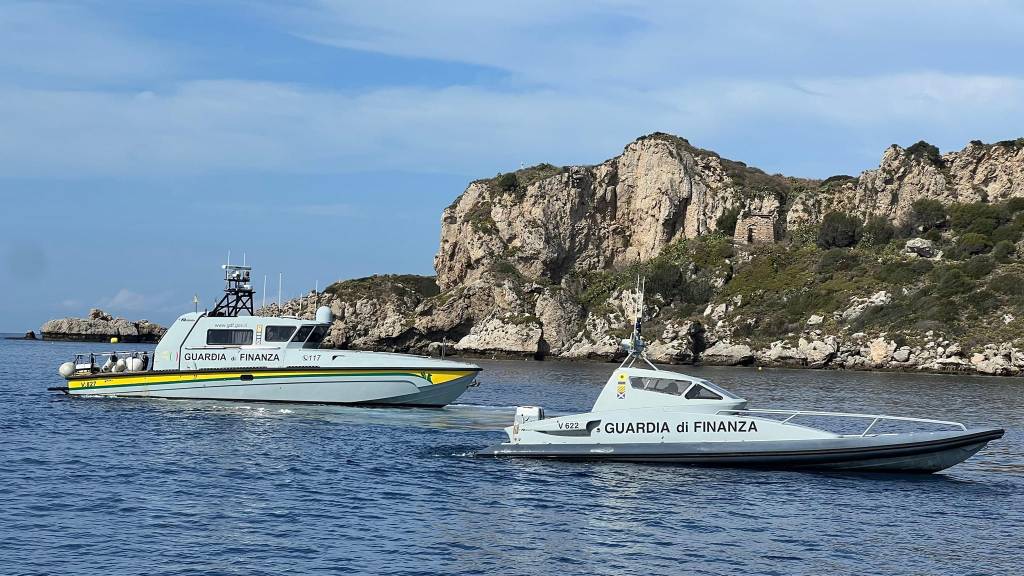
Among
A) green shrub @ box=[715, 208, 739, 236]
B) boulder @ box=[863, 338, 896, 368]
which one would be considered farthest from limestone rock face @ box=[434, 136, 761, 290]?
boulder @ box=[863, 338, 896, 368]

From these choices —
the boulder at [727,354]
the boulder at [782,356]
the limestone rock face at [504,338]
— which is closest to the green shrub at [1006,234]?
the boulder at [782,356]

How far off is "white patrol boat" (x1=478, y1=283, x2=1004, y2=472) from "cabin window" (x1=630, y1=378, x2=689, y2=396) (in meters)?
0.03

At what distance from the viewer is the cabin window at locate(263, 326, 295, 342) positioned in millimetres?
46094

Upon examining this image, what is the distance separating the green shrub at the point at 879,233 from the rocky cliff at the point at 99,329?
120m

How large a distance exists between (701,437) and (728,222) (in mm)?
130603

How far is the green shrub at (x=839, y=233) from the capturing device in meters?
139

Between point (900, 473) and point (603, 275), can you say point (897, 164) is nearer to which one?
point (603, 275)

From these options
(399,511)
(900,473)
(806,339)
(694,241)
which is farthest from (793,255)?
(399,511)

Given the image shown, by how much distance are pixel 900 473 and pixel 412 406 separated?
2264 centimetres

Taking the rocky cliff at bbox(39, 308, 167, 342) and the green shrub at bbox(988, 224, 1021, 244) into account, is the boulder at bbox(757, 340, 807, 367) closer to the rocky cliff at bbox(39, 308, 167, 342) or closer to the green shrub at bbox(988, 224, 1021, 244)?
the green shrub at bbox(988, 224, 1021, 244)

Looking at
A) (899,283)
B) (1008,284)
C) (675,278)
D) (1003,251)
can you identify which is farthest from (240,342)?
(1003,251)

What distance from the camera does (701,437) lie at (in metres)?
30.2

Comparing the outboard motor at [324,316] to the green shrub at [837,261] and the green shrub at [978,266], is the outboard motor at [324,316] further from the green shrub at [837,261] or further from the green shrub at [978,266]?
the green shrub at [837,261]

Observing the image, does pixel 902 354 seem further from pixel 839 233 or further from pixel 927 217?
pixel 927 217
